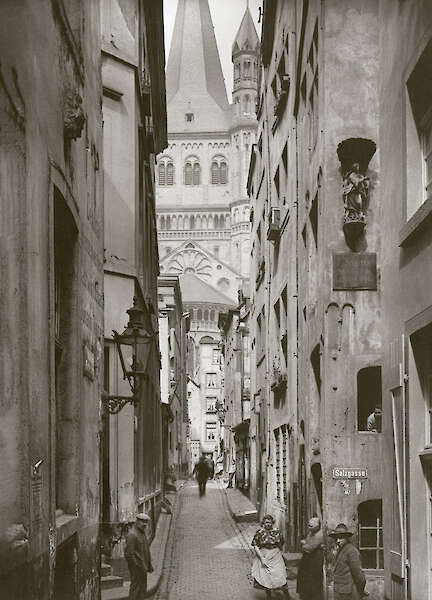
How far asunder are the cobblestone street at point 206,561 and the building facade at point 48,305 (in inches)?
196

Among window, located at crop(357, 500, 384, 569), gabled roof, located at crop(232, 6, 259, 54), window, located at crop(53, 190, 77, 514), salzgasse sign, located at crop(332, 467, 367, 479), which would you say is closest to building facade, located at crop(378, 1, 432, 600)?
window, located at crop(53, 190, 77, 514)

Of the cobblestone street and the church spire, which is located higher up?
the church spire

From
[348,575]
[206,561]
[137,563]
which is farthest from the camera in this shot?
[206,561]

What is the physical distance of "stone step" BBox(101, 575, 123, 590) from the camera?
16469 mm

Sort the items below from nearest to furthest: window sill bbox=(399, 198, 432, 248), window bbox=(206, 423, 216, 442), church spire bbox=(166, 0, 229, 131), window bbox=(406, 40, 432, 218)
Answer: window sill bbox=(399, 198, 432, 248) < window bbox=(406, 40, 432, 218) < window bbox=(206, 423, 216, 442) < church spire bbox=(166, 0, 229, 131)

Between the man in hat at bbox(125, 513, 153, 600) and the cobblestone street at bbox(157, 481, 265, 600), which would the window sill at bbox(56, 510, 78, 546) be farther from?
the cobblestone street at bbox(157, 481, 265, 600)

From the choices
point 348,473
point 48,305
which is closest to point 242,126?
point 348,473

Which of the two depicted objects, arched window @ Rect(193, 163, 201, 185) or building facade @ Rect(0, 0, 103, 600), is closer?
building facade @ Rect(0, 0, 103, 600)

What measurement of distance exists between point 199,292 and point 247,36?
141 ft

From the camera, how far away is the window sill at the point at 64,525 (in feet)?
31.3

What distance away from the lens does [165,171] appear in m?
152

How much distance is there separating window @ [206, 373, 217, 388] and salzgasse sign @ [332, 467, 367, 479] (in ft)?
287

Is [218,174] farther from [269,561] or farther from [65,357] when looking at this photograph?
[65,357]

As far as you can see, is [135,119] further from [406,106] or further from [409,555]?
[409,555]
